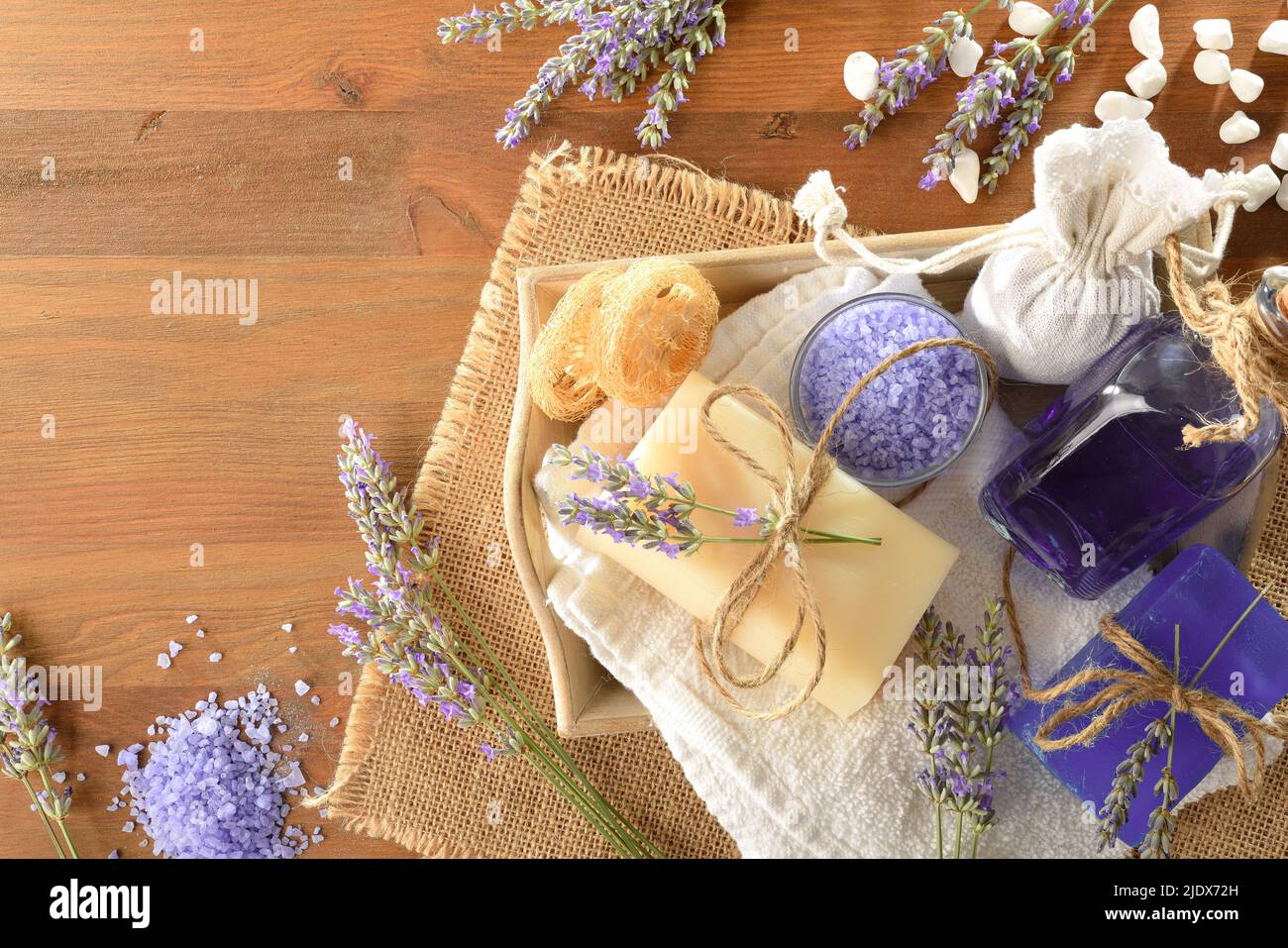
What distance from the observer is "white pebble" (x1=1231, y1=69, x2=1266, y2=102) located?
0.98 metres

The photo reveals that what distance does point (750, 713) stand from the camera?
0.84m

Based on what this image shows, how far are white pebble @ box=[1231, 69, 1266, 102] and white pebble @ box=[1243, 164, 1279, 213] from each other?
8 centimetres

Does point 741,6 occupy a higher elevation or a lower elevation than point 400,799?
higher

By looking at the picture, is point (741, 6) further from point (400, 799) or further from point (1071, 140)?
point (400, 799)

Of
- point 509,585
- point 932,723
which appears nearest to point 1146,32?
point 932,723

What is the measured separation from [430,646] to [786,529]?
0.44 meters

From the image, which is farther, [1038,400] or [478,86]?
[478,86]

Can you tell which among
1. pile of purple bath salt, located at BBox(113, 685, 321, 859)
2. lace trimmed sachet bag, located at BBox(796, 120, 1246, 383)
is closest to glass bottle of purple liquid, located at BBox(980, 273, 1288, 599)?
lace trimmed sachet bag, located at BBox(796, 120, 1246, 383)

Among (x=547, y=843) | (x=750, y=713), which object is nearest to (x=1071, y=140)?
(x=750, y=713)

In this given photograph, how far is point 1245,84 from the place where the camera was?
98cm

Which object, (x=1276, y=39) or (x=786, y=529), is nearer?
(x=786, y=529)

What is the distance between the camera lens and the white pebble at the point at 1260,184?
0.96 m

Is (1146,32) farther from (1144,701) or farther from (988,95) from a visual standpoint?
(1144,701)

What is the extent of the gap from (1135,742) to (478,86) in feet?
3.08
